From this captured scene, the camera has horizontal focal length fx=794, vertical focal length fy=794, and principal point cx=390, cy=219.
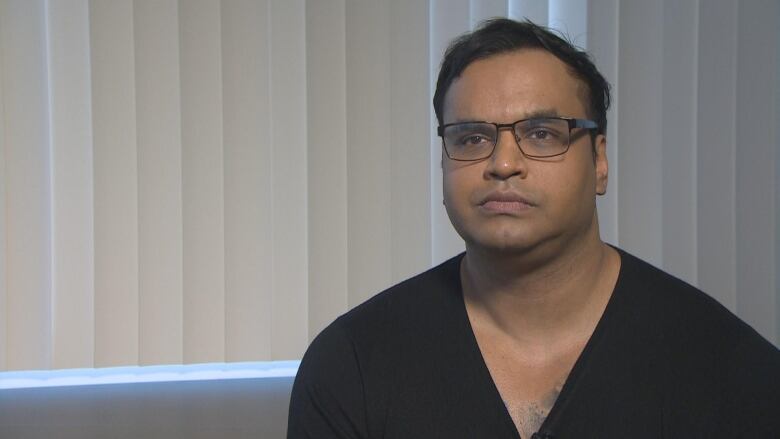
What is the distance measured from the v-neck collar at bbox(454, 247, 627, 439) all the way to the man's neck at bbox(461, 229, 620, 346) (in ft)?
→ 0.06

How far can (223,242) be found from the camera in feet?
5.99

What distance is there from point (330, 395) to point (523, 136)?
18.7 inches

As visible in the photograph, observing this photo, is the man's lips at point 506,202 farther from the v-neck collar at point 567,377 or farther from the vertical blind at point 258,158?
the vertical blind at point 258,158

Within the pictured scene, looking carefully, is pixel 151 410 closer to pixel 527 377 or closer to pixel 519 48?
pixel 527 377

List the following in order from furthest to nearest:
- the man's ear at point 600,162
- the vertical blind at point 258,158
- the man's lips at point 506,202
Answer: the vertical blind at point 258,158 < the man's ear at point 600,162 < the man's lips at point 506,202

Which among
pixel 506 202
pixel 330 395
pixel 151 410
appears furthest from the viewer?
pixel 151 410

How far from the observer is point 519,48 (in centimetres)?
115

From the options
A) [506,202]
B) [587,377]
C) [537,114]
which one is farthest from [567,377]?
[537,114]

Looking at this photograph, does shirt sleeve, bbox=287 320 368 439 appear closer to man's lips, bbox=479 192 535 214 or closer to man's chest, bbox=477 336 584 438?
man's chest, bbox=477 336 584 438

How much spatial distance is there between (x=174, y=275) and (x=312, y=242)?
32cm

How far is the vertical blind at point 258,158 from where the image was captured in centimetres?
176

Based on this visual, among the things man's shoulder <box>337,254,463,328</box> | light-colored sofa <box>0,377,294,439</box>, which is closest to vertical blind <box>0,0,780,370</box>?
light-colored sofa <box>0,377,294,439</box>

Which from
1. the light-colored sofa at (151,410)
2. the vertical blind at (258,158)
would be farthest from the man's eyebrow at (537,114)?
the light-colored sofa at (151,410)

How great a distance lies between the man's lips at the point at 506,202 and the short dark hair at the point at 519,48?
195 millimetres
